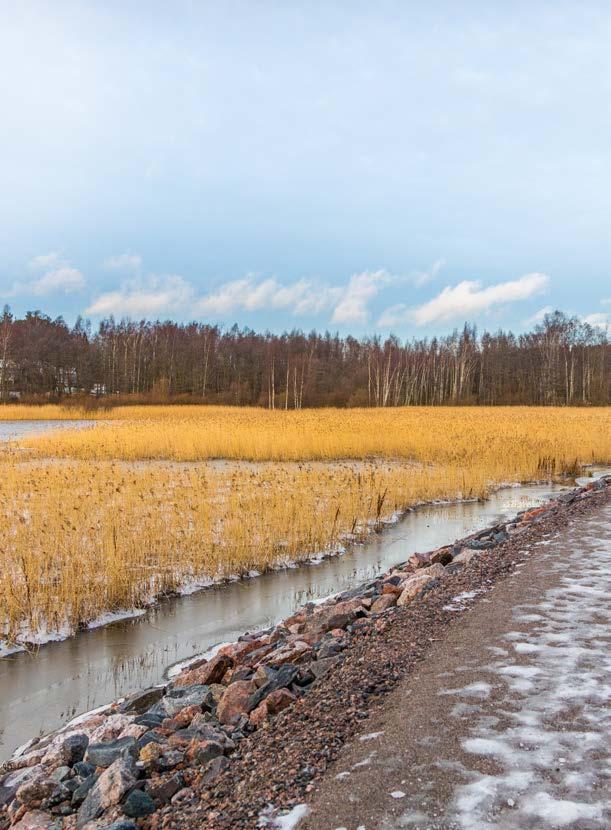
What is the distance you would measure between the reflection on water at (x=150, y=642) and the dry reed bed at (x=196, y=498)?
1.29ft

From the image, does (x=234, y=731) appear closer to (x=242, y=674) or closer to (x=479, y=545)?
(x=242, y=674)

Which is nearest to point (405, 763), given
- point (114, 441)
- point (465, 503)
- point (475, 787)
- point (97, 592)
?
point (475, 787)

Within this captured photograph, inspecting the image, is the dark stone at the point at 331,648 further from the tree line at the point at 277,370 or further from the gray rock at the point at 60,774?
the tree line at the point at 277,370

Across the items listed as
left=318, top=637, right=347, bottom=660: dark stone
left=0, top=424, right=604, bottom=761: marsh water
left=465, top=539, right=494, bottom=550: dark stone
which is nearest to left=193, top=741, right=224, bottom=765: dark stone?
left=318, top=637, right=347, bottom=660: dark stone

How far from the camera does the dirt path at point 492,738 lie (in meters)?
2.28

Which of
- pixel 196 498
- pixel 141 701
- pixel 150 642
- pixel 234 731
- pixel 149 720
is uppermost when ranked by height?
pixel 196 498

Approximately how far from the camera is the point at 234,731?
3396 millimetres

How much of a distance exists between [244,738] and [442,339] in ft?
318

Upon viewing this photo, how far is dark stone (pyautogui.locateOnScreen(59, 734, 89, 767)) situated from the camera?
342cm

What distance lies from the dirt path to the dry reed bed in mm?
4108

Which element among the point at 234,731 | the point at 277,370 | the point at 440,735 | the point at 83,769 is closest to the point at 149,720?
the point at 83,769

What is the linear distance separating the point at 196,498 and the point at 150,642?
5279 mm

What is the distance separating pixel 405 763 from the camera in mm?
2613

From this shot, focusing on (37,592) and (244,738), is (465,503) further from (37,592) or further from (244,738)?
(244,738)
